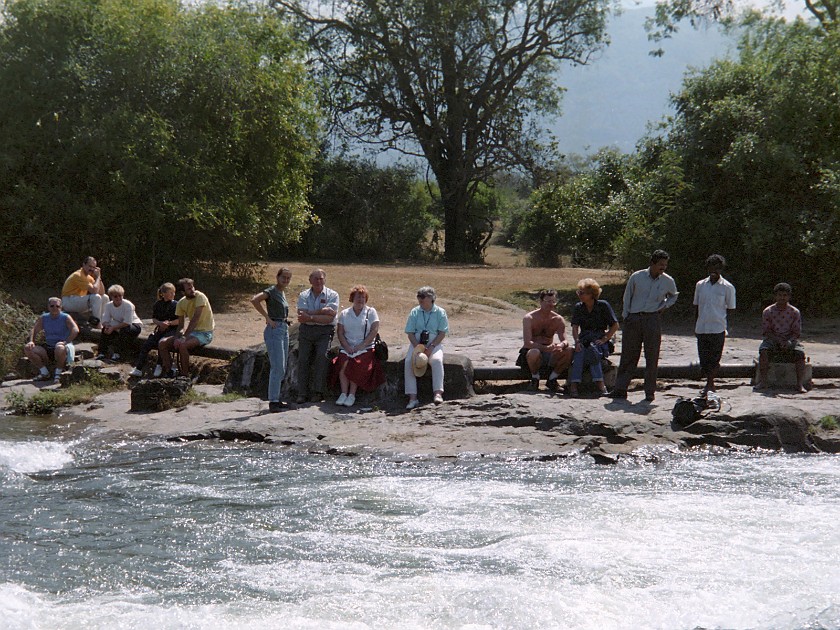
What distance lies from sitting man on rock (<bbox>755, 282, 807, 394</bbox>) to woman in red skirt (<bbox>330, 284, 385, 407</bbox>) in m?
4.71

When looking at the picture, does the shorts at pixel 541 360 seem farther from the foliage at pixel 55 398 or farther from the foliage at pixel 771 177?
the foliage at pixel 771 177

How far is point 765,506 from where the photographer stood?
9039 millimetres

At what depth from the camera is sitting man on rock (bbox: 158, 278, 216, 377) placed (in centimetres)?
1500

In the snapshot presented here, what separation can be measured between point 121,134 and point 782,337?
522 inches

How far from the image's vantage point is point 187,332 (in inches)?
594

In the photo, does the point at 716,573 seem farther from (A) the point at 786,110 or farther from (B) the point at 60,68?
(B) the point at 60,68

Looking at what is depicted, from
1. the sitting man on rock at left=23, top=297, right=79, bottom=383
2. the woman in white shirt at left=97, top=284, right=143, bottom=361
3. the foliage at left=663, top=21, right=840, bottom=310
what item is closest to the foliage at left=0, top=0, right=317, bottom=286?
the woman in white shirt at left=97, top=284, right=143, bottom=361

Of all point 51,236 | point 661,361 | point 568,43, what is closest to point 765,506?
point 661,361

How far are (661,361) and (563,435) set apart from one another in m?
4.17

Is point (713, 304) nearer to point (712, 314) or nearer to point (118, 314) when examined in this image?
point (712, 314)

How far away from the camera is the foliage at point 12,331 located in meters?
16.5

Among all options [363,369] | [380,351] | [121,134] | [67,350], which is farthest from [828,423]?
[121,134]

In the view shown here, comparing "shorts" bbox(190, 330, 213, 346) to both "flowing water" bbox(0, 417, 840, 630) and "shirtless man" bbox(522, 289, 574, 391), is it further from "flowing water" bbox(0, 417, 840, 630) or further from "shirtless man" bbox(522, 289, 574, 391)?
"shirtless man" bbox(522, 289, 574, 391)

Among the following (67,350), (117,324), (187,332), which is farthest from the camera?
(117,324)
